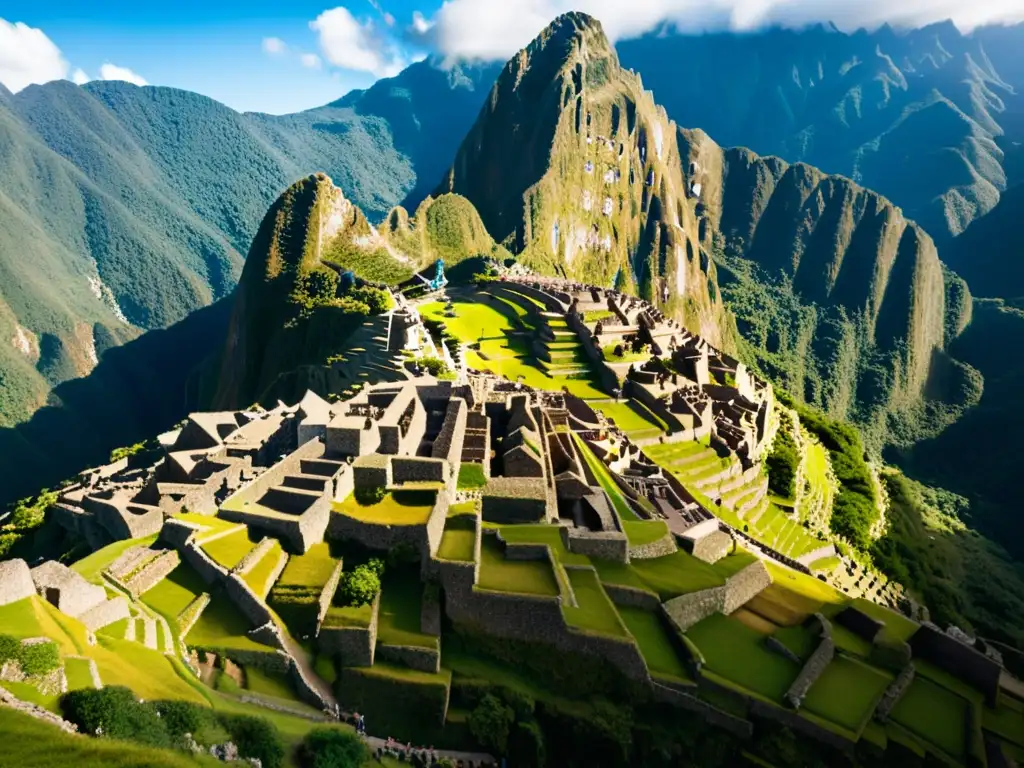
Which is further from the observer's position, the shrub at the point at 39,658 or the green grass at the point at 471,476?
the green grass at the point at 471,476

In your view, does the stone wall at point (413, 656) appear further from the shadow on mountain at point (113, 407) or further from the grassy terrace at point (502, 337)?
the shadow on mountain at point (113, 407)

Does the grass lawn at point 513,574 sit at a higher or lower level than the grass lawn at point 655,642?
higher

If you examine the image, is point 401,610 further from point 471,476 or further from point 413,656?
point 471,476

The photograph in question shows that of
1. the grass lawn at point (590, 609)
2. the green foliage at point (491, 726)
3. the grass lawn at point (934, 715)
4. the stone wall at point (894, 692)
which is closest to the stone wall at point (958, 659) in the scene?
the grass lawn at point (934, 715)

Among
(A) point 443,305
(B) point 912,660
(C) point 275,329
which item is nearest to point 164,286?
(C) point 275,329

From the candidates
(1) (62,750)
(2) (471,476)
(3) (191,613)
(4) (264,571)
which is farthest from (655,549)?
(1) (62,750)

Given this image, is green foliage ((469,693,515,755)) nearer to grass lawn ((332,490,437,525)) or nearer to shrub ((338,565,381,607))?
shrub ((338,565,381,607))

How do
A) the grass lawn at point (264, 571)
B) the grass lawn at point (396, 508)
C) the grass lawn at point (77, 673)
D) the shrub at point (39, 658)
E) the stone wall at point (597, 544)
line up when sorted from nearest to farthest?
the shrub at point (39, 658) → the grass lawn at point (77, 673) → the grass lawn at point (264, 571) → the grass lawn at point (396, 508) → the stone wall at point (597, 544)
